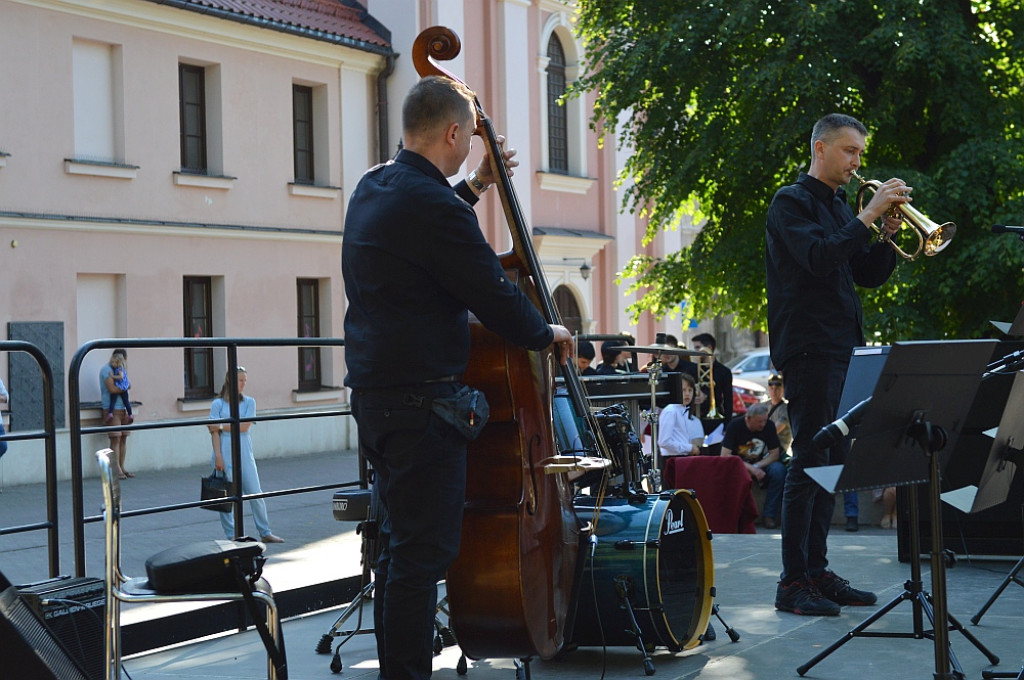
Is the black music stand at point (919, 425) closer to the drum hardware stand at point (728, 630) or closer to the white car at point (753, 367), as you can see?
the drum hardware stand at point (728, 630)

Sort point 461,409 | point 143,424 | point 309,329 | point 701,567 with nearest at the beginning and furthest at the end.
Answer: point 461,409 < point 701,567 < point 143,424 < point 309,329

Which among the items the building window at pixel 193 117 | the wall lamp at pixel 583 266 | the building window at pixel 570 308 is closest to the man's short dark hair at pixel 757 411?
the building window at pixel 193 117

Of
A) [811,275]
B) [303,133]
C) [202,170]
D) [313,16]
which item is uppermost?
[313,16]

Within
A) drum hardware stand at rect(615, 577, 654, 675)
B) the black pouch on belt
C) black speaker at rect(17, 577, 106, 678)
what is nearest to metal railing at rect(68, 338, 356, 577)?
black speaker at rect(17, 577, 106, 678)

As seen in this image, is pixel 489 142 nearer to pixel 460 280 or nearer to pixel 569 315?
pixel 460 280

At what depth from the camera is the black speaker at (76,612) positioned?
14.6 ft

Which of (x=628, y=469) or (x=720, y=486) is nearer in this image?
(x=628, y=469)

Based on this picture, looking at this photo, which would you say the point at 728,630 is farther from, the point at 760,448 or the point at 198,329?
the point at 198,329

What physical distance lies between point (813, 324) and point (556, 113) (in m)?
22.1

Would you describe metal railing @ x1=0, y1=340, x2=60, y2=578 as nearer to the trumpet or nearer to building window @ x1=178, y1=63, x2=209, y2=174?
the trumpet

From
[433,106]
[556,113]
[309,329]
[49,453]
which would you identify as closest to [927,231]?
[433,106]

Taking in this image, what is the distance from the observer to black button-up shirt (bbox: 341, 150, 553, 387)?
4.16 metres

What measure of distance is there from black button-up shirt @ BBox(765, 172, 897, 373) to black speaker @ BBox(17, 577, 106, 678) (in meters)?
3.18

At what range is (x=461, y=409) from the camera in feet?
13.5
